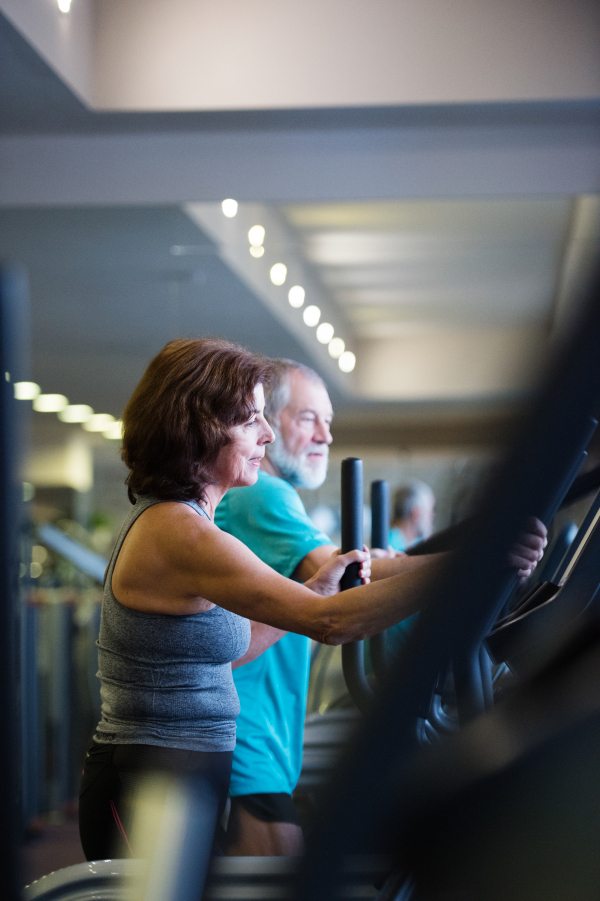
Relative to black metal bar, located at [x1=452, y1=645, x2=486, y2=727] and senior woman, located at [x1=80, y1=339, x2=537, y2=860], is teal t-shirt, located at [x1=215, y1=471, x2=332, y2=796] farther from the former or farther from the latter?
black metal bar, located at [x1=452, y1=645, x2=486, y2=727]

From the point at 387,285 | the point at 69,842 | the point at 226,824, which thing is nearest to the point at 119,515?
the point at 387,285

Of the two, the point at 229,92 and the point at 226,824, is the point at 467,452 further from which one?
the point at 229,92

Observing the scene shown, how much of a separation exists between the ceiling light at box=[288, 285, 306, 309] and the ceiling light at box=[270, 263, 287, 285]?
17 cm

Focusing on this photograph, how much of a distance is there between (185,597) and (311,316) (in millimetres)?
5850

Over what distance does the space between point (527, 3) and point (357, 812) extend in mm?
3477

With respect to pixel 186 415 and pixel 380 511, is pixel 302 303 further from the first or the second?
pixel 186 415

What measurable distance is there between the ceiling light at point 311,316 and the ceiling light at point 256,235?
1562mm

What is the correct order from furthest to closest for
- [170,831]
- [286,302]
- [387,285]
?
[387,285], [286,302], [170,831]

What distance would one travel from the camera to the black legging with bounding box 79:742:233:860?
106 cm

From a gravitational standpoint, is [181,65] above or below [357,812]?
above

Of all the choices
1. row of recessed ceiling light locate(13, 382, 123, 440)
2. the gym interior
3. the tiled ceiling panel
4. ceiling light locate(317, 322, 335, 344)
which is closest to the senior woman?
the gym interior

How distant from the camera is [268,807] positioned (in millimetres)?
1432

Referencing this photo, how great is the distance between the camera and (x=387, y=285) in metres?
7.01

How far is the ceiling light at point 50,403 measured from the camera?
340 inches
